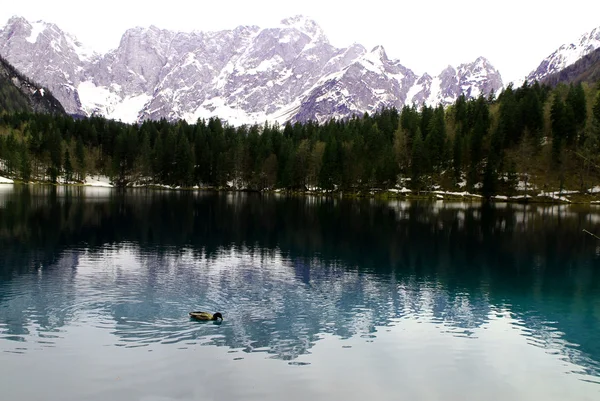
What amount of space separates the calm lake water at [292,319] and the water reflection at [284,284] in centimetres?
18


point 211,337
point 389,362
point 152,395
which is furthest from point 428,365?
point 152,395

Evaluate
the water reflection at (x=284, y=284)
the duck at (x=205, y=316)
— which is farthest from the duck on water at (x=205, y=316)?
the water reflection at (x=284, y=284)

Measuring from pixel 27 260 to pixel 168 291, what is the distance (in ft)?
58.5

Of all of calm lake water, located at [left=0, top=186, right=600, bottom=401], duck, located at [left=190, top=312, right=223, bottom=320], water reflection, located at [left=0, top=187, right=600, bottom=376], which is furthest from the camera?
duck, located at [left=190, top=312, right=223, bottom=320]

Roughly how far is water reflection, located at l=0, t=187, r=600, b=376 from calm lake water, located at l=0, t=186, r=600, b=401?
0.18 m

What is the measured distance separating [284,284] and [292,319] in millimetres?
9644

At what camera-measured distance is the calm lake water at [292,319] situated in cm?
2139

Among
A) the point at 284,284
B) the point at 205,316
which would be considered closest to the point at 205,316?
the point at 205,316

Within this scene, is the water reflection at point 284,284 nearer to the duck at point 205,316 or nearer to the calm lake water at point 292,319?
the calm lake water at point 292,319

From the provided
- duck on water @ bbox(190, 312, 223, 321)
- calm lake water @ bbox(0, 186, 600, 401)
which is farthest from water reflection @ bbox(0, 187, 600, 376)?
duck on water @ bbox(190, 312, 223, 321)

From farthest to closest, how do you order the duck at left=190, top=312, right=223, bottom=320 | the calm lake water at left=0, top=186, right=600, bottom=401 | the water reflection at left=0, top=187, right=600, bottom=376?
1. the duck at left=190, top=312, right=223, bottom=320
2. the water reflection at left=0, top=187, right=600, bottom=376
3. the calm lake water at left=0, top=186, right=600, bottom=401

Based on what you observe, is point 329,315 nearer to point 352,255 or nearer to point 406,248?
point 352,255

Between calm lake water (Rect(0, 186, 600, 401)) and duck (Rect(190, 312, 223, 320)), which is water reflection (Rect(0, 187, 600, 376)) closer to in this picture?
calm lake water (Rect(0, 186, 600, 401))

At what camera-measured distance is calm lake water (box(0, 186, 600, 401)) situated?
2139cm
